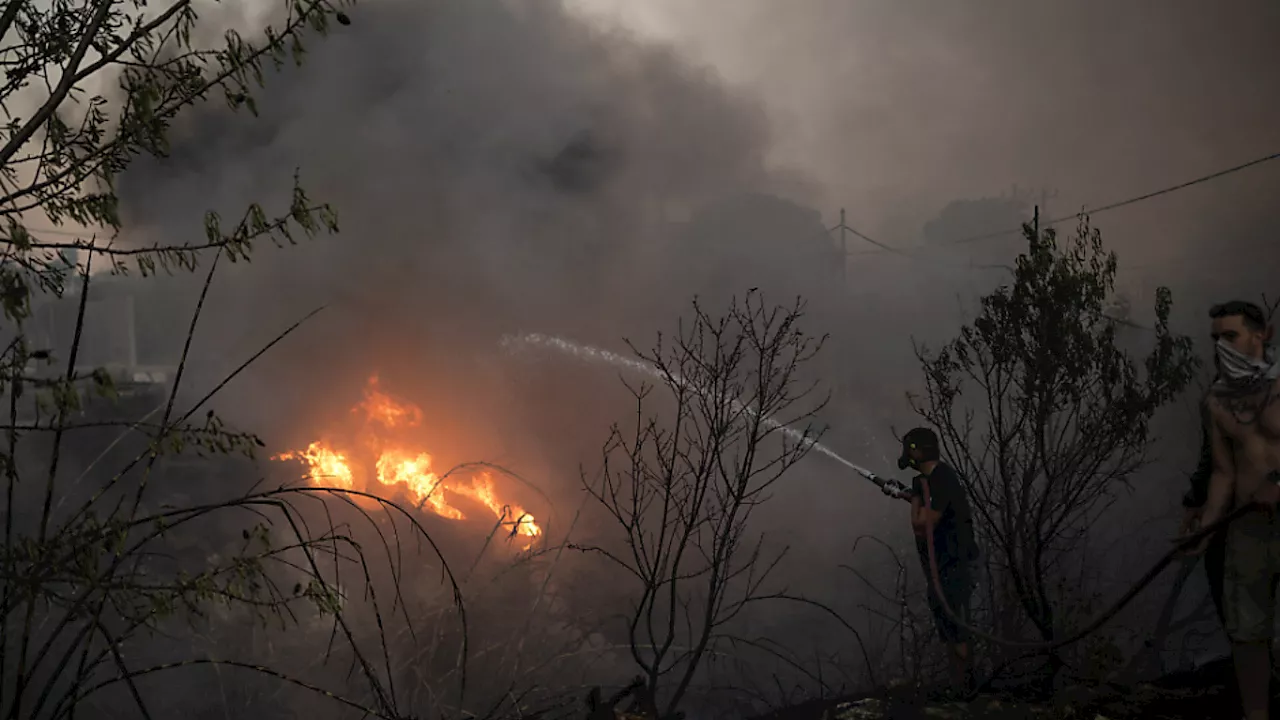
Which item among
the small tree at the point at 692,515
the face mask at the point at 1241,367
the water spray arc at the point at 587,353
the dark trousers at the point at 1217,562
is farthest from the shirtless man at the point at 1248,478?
the water spray arc at the point at 587,353

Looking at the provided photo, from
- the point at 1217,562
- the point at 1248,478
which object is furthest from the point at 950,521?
the point at 1248,478

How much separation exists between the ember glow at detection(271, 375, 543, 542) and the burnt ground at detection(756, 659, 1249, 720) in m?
10.3

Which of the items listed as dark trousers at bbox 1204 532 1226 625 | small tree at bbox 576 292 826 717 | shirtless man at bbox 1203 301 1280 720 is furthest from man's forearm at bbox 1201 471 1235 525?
small tree at bbox 576 292 826 717

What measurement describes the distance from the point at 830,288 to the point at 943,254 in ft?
67.7

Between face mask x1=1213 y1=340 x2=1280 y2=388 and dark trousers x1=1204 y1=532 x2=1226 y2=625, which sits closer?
face mask x1=1213 y1=340 x2=1280 y2=388

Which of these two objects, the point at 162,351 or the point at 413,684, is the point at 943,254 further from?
the point at 413,684

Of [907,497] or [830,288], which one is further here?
[830,288]

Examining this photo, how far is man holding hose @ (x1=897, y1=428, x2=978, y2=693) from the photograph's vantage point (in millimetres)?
6484

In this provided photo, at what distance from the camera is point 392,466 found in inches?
670

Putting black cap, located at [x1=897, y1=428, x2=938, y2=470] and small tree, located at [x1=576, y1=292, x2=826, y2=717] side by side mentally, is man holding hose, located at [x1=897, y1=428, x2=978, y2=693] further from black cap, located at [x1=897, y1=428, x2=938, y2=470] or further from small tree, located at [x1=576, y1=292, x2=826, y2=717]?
small tree, located at [x1=576, y1=292, x2=826, y2=717]

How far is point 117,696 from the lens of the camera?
10.9 metres

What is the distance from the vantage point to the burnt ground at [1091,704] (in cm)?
514

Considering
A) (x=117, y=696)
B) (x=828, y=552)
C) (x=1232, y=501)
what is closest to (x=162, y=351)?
(x=117, y=696)

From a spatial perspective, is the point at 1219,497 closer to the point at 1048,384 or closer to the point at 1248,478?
the point at 1248,478
